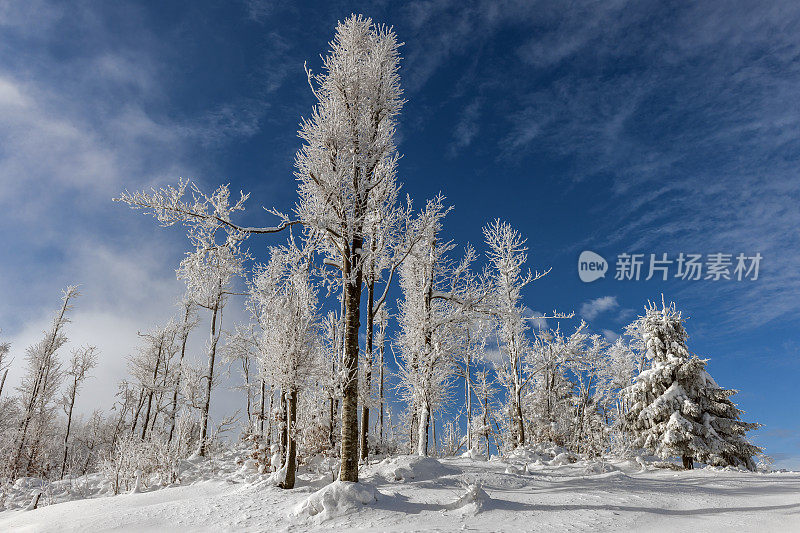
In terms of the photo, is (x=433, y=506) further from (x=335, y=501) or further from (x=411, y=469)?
(x=411, y=469)

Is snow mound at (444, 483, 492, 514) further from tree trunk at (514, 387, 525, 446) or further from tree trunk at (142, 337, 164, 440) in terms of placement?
tree trunk at (142, 337, 164, 440)

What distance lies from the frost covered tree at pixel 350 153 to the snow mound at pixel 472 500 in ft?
7.93

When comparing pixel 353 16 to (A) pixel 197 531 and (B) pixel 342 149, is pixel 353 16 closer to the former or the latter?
(B) pixel 342 149

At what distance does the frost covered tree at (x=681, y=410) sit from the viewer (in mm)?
18141

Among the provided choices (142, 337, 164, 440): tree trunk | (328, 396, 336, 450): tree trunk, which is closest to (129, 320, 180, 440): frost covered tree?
(142, 337, 164, 440): tree trunk

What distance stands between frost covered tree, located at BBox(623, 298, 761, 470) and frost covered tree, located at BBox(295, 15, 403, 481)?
49.8 ft

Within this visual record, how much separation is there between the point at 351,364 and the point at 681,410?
16.3 metres

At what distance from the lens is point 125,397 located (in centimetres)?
3081

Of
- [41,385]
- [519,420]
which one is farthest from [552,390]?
[41,385]

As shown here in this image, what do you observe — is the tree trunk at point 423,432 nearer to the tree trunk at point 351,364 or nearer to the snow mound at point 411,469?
the snow mound at point 411,469

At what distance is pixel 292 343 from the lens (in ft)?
35.5

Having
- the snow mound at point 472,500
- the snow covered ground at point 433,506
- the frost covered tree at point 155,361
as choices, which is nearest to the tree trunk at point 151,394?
the frost covered tree at point 155,361

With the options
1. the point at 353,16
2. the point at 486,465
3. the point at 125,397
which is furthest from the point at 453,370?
the point at 125,397

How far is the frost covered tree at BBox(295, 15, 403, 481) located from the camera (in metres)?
10.2
